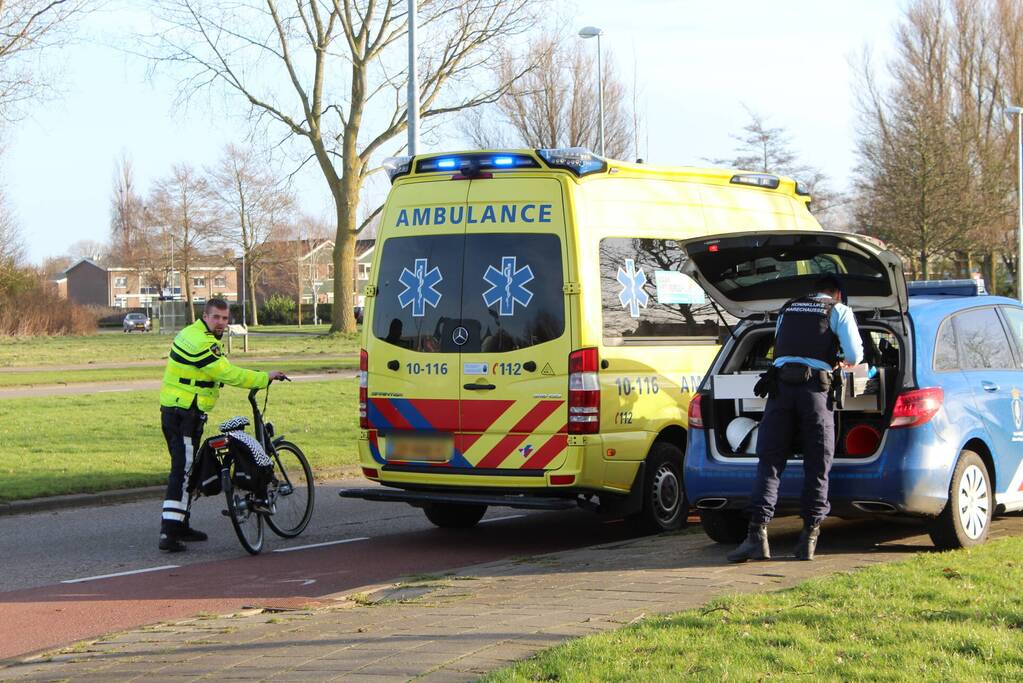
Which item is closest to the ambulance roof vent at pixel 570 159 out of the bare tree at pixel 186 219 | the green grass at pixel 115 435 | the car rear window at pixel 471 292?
the car rear window at pixel 471 292

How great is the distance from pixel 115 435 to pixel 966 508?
11211 millimetres

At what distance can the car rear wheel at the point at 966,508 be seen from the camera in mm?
7840

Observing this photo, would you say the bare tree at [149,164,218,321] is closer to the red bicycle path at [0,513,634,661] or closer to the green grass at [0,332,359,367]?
the green grass at [0,332,359,367]

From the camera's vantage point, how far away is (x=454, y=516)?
10.5m

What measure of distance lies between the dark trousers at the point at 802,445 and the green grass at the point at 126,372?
20961mm

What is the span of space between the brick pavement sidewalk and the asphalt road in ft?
2.02

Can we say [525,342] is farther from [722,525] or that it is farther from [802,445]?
[802,445]

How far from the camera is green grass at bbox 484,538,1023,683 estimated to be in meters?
4.91

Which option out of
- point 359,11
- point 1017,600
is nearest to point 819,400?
point 1017,600

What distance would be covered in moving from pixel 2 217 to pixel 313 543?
151ft

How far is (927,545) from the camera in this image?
8.18 metres

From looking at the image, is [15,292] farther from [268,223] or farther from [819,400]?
[819,400]

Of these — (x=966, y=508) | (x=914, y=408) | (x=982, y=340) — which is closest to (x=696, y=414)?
(x=914, y=408)

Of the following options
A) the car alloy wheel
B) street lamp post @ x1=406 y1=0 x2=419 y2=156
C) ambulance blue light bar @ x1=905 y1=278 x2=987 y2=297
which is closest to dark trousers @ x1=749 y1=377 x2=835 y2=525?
the car alloy wheel
